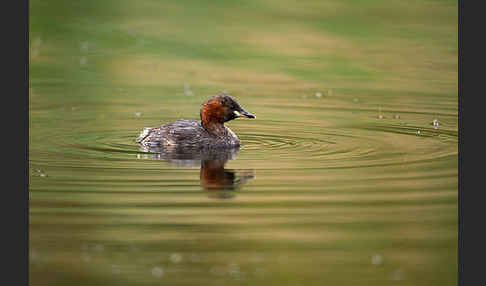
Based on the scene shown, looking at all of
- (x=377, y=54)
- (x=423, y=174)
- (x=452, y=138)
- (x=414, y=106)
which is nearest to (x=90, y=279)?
(x=423, y=174)

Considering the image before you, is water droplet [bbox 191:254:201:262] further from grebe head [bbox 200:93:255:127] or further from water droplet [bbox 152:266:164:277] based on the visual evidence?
grebe head [bbox 200:93:255:127]

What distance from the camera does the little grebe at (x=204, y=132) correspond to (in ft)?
38.7

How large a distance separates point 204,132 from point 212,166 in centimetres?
126

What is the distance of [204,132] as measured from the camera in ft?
39.3

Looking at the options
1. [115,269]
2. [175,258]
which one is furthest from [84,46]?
[115,269]

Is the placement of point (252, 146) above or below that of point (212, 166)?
above

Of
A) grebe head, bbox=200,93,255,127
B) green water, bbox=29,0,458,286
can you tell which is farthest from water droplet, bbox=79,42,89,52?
grebe head, bbox=200,93,255,127

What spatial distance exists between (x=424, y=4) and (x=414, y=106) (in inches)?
356

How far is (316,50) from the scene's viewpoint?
19469 millimetres

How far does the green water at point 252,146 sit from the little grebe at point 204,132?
326mm

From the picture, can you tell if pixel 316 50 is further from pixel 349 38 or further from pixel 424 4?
pixel 424 4

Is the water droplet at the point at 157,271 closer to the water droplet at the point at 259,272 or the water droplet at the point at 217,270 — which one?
the water droplet at the point at 217,270

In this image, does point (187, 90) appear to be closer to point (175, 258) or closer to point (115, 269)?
point (175, 258)

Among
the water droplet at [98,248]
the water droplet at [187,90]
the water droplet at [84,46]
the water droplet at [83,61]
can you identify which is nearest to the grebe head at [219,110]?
the water droplet at [187,90]
